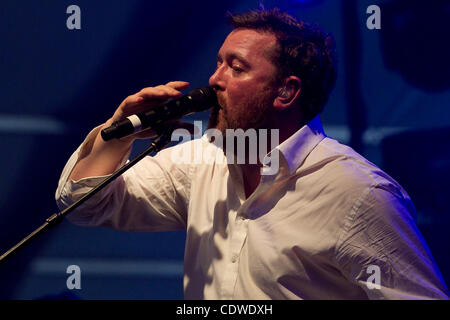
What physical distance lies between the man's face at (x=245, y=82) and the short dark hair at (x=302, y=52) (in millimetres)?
38

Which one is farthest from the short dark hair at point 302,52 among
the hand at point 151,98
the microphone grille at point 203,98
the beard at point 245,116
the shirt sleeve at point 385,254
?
the shirt sleeve at point 385,254

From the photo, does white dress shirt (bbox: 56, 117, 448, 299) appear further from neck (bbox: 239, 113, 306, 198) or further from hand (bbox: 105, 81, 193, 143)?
hand (bbox: 105, 81, 193, 143)

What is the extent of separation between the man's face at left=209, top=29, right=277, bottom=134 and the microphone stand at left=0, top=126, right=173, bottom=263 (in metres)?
0.27

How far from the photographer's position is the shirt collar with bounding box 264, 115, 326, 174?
5.29ft

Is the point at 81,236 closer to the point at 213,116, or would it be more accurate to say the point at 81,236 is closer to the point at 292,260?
the point at 213,116

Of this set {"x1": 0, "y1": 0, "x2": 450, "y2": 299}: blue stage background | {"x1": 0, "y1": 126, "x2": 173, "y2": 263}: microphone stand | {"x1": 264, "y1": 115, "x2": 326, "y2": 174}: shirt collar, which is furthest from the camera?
{"x1": 0, "y1": 0, "x2": 450, "y2": 299}: blue stage background

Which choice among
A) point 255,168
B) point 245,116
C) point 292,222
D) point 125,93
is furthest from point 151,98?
point 125,93

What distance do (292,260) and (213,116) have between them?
505 mm

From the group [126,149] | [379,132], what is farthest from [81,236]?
[379,132]

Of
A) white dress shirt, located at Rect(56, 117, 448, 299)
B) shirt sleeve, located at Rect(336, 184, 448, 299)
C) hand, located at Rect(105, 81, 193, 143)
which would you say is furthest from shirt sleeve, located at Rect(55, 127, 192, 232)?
shirt sleeve, located at Rect(336, 184, 448, 299)

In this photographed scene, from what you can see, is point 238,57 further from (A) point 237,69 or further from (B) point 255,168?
(B) point 255,168

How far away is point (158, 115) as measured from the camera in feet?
4.67

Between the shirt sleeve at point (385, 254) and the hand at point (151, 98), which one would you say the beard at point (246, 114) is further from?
the shirt sleeve at point (385, 254)

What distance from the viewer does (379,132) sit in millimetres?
2166
